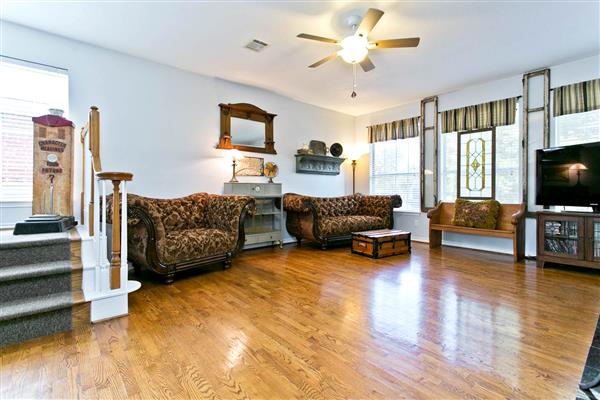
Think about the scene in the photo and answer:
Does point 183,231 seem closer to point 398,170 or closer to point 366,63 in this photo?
point 366,63

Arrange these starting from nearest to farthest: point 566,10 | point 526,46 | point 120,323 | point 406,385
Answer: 1. point 406,385
2. point 120,323
3. point 566,10
4. point 526,46

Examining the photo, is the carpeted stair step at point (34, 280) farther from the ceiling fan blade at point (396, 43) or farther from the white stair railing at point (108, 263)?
the ceiling fan blade at point (396, 43)

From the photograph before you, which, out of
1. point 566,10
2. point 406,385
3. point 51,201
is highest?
point 566,10

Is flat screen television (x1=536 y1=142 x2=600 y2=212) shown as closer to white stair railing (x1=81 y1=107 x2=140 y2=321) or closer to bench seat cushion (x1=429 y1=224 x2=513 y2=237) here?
bench seat cushion (x1=429 y1=224 x2=513 y2=237)

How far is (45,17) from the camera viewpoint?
283 centimetres

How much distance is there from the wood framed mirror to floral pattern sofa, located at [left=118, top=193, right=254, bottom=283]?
1.12m

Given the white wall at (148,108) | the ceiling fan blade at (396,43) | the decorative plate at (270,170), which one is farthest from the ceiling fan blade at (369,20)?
the decorative plate at (270,170)

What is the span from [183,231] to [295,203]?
5.95 ft

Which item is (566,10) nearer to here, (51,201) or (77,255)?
(77,255)

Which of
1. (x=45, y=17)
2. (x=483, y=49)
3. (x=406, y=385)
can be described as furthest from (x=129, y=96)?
(x=483, y=49)

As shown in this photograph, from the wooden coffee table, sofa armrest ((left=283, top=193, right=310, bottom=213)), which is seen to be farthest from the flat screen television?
sofa armrest ((left=283, top=193, right=310, bottom=213))

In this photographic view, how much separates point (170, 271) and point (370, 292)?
2.06 m

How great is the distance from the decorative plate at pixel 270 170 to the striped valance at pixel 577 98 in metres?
4.25

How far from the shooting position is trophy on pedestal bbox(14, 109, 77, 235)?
2713mm
